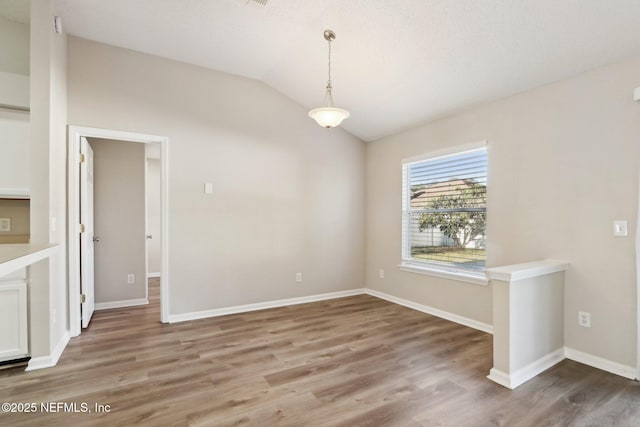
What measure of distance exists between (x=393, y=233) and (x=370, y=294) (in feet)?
3.69

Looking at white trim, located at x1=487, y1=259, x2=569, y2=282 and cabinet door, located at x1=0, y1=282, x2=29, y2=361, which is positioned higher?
white trim, located at x1=487, y1=259, x2=569, y2=282

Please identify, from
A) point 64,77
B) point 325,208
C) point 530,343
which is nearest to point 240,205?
point 325,208

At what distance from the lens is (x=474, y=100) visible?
3412mm

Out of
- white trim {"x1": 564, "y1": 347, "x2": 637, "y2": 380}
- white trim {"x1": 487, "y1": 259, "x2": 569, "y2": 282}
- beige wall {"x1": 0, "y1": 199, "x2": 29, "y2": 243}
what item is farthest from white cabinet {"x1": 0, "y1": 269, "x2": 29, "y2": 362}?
white trim {"x1": 564, "y1": 347, "x2": 637, "y2": 380}

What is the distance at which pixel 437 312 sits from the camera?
13.0 ft

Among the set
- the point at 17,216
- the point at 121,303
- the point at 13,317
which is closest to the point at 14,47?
the point at 17,216

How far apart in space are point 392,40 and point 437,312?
3209 millimetres

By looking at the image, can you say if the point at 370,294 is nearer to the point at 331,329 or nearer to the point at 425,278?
the point at 425,278

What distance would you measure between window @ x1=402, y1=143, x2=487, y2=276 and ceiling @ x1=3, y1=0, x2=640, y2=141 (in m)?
0.66

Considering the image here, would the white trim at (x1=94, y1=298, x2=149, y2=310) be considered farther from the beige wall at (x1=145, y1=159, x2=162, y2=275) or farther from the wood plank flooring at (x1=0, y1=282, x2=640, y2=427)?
the beige wall at (x1=145, y1=159, x2=162, y2=275)

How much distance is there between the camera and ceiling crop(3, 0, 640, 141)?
2.36 meters

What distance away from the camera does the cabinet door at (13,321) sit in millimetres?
2480

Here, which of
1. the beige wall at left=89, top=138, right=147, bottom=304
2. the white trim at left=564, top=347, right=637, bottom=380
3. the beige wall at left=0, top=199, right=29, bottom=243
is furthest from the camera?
the beige wall at left=89, top=138, right=147, bottom=304

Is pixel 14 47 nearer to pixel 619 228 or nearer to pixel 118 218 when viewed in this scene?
pixel 118 218
